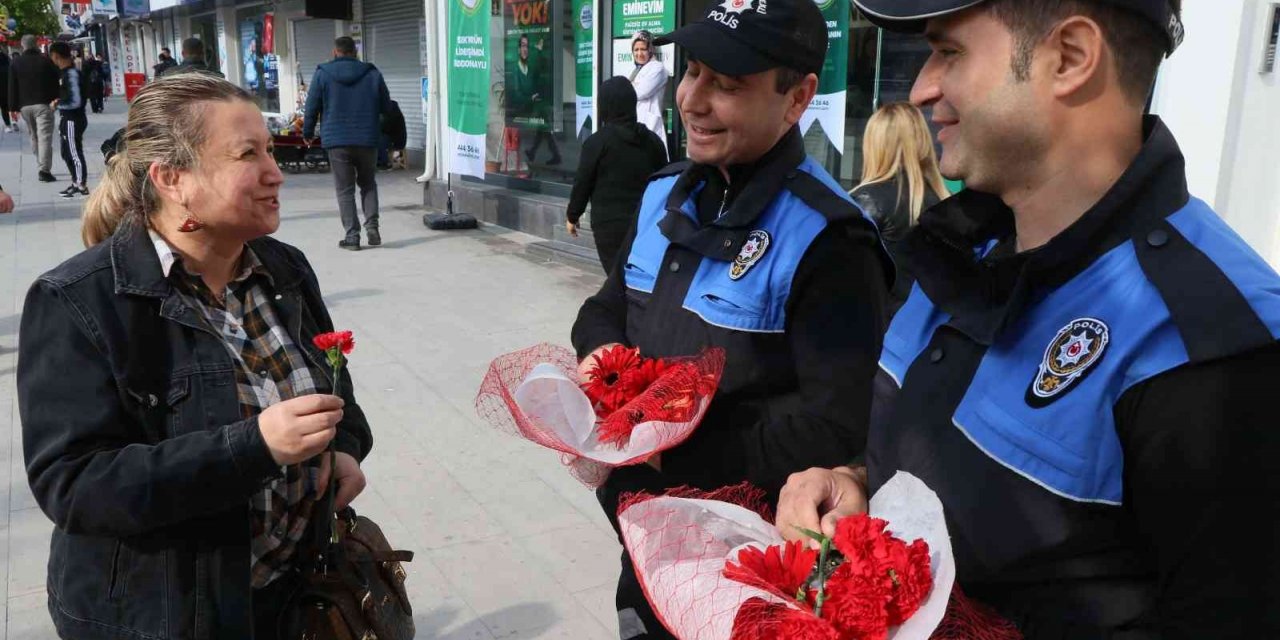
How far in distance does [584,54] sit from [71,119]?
8053 mm

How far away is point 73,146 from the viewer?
42.2 ft

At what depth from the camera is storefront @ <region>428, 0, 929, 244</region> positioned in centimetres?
951

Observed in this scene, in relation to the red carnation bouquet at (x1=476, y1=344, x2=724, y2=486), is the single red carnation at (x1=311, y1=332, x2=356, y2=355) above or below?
above

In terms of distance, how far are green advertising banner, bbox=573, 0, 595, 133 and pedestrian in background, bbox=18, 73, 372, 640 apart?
27.2 feet

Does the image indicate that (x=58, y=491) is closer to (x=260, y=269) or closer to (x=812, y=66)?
(x=260, y=269)

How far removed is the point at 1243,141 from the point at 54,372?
542 centimetres

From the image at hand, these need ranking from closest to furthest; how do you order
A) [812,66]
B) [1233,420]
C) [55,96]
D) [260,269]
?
[1233,420] < [812,66] < [260,269] < [55,96]

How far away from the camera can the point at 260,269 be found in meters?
2.07

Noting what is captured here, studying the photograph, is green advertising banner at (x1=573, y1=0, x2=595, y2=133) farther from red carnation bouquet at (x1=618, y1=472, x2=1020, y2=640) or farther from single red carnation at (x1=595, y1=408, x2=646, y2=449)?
red carnation bouquet at (x1=618, y1=472, x2=1020, y2=640)

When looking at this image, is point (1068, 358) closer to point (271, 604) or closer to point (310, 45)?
point (271, 604)

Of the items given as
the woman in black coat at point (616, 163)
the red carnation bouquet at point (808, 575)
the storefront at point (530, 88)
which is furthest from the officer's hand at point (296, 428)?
the storefront at point (530, 88)

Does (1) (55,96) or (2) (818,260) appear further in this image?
(1) (55,96)

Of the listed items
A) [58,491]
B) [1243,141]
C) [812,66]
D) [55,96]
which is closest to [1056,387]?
[812,66]

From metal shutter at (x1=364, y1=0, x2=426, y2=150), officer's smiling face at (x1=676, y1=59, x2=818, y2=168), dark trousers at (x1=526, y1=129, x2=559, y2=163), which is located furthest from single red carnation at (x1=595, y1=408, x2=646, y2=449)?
metal shutter at (x1=364, y1=0, x2=426, y2=150)
